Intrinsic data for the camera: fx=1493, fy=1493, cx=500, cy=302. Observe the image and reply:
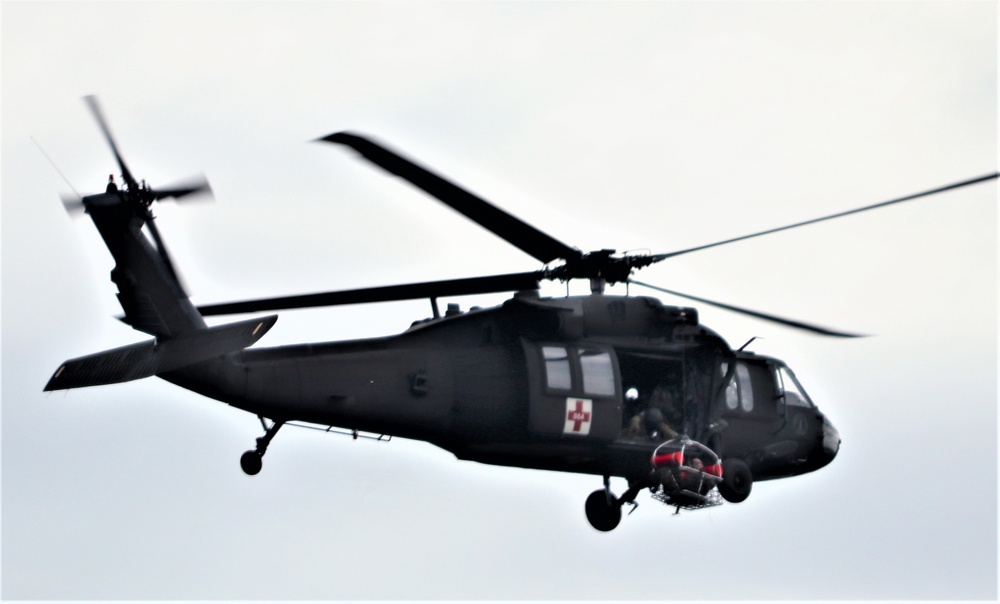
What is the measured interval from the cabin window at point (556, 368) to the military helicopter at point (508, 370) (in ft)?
0.07

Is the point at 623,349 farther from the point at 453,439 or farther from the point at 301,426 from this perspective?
the point at 301,426

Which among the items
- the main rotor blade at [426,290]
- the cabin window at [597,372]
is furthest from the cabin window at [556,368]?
the main rotor blade at [426,290]

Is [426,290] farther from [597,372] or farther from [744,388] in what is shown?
[744,388]

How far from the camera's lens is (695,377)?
2344 centimetres

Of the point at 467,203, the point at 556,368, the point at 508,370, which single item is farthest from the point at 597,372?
the point at 467,203

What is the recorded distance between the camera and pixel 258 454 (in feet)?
72.5

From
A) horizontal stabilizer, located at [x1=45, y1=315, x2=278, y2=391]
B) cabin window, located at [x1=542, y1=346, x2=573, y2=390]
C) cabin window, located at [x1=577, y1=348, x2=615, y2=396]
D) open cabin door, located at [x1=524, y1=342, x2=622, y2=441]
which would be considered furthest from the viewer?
cabin window, located at [x1=577, y1=348, x2=615, y2=396]

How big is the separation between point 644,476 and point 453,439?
11.0ft

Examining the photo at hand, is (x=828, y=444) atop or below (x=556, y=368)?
below

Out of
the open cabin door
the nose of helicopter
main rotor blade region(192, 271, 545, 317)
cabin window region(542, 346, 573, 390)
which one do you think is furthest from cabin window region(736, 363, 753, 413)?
main rotor blade region(192, 271, 545, 317)

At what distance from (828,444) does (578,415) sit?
5.33m

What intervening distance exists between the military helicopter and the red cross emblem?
2cm

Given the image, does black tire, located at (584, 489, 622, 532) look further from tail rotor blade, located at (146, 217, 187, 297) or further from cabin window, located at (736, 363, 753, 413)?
tail rotor blade, located at (146, 217, 187, 297)

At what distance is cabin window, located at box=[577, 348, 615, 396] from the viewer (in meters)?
22.4
